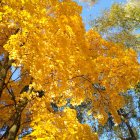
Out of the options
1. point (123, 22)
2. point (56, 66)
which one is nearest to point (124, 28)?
point (123, 22)

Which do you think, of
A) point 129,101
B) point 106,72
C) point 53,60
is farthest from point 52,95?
point 129,101

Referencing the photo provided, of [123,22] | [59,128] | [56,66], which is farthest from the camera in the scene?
[123,22]

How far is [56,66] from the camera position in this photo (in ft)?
23.0

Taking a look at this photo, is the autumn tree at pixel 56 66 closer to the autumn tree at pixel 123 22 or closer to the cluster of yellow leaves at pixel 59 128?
the cluster of yellow leaves at pixel 59 128

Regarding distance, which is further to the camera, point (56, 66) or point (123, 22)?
point (123, 22)

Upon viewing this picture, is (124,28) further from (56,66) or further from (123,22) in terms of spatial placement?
(56,66)

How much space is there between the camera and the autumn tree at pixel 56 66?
253 inches

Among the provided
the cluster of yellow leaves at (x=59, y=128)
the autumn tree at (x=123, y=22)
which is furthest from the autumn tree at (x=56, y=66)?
the autumn tree at (x=123, y=22)

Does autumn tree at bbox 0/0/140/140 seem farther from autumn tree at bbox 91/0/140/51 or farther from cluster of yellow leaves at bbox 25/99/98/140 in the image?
autumn tree at bbox 91/0/140/51

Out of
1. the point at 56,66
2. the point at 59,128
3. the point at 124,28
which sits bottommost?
the point at 59,128

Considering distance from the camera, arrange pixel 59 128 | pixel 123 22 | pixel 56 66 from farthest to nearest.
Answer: pixel 123 22 < pixel 56 66 < pixel 59 128

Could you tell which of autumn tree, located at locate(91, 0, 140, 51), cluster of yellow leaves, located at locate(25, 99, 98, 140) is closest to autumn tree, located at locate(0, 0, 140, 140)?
cluster of yellow leaves, located at locate(25, 99, 98, 140)

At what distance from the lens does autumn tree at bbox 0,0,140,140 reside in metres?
6.42

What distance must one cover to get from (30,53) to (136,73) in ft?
10.7
